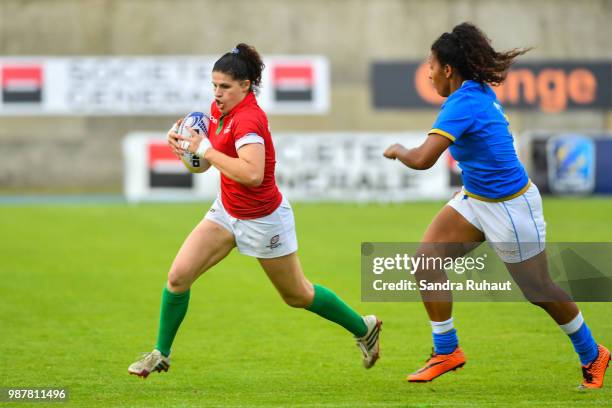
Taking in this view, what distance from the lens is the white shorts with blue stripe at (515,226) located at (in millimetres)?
6508

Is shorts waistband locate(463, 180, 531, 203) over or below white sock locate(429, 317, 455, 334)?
over

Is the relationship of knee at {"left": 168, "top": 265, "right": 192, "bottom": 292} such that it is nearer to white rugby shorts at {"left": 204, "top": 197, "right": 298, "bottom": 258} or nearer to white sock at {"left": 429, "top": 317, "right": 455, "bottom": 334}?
white rugby shorts at {"left": 204, "top": 197, "right": 298, "bottom": 258}

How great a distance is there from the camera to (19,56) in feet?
91.1

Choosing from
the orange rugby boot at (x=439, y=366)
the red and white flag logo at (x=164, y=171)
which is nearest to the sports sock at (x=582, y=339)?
the orange rugby boot at (x=439, y=366)

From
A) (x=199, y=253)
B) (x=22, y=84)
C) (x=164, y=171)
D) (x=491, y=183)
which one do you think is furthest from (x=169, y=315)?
(x=22, y=84)

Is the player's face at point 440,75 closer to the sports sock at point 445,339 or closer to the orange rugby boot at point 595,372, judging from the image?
the sports sock at point 445,339

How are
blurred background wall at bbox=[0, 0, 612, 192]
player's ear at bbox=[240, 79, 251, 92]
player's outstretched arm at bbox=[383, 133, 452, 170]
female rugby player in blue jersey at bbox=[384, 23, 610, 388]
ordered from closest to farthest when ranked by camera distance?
player's outstretched arm at bbox=[383, 133, 452, 170] → female rugby player in blue jersey at bbox=[384, 23, 610, 388] → player's ear at bbox=[240, 79, 251, 92] → blurred background wall at bbox=[0, 0, 612, 192]

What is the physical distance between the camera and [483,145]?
21.3ft

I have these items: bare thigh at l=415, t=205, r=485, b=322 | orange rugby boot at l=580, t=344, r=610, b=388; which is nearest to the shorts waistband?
bare thigh at l=415, t=205, r=485, b=322

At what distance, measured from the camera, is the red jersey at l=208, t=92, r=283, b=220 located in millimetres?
6496

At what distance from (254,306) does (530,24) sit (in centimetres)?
2046

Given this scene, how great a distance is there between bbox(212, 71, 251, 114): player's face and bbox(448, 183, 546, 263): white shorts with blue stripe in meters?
1.58

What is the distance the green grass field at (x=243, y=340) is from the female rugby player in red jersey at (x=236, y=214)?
56 cm

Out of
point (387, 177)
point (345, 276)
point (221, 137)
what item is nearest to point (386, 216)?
point (387, 177)
